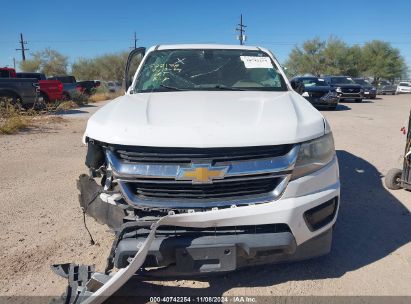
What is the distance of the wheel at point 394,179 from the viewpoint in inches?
199

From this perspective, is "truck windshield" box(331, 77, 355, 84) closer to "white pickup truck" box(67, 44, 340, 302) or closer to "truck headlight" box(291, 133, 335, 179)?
"truck headlight" box(291, 133, 335, 179)

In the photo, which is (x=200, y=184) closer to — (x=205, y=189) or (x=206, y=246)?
(x=205, y=189)

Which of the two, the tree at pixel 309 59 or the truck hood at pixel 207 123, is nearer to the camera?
the truck hood at pixel 207 123

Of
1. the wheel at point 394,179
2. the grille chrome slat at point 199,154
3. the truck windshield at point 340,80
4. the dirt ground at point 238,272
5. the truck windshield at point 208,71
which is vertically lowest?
the dirt ground at point 238,272

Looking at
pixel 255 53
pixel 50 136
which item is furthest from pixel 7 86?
pixel 255 53

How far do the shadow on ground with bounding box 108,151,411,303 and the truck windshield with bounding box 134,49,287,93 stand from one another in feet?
5.26

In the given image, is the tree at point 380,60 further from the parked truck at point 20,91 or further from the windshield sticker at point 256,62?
the windshield sticker at point 256,62

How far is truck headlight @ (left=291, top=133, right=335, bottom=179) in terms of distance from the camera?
2.50 meters

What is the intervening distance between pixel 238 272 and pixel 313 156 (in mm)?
1115

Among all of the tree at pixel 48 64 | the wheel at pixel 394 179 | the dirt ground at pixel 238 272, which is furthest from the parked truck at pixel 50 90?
the tree at pixel 48 64

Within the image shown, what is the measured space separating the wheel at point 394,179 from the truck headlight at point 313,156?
2.81m

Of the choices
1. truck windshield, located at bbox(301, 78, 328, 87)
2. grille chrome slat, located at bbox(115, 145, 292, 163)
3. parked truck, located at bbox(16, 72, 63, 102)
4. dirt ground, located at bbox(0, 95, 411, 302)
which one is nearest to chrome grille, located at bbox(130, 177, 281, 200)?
grille chrome slat, located at bbox(115, 145, 292, 163)

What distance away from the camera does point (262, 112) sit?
276 cm

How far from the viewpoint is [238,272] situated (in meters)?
3.00
